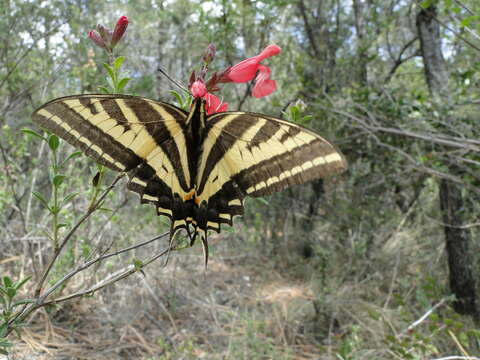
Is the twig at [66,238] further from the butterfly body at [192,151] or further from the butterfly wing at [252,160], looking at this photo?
the butterfly wing at [252,160]

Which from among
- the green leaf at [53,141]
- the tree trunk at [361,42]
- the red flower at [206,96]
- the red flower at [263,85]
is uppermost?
the tree trunk at [361,42]

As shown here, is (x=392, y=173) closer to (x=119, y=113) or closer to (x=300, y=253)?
(x=300, y=253)

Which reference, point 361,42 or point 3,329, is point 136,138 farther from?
point 361,42

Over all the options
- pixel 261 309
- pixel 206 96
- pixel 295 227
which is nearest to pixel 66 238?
pixel 206 96

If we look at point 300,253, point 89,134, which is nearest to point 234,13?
point 89,134

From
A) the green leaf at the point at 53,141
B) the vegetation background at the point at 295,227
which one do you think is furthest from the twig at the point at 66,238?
the vegetation background at the point at 295,227

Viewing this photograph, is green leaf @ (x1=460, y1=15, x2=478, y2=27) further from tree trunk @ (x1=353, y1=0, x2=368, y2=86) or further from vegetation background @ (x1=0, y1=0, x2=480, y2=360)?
tree trunk @ (x1=353, y1=0, x2=368, y2=86)
